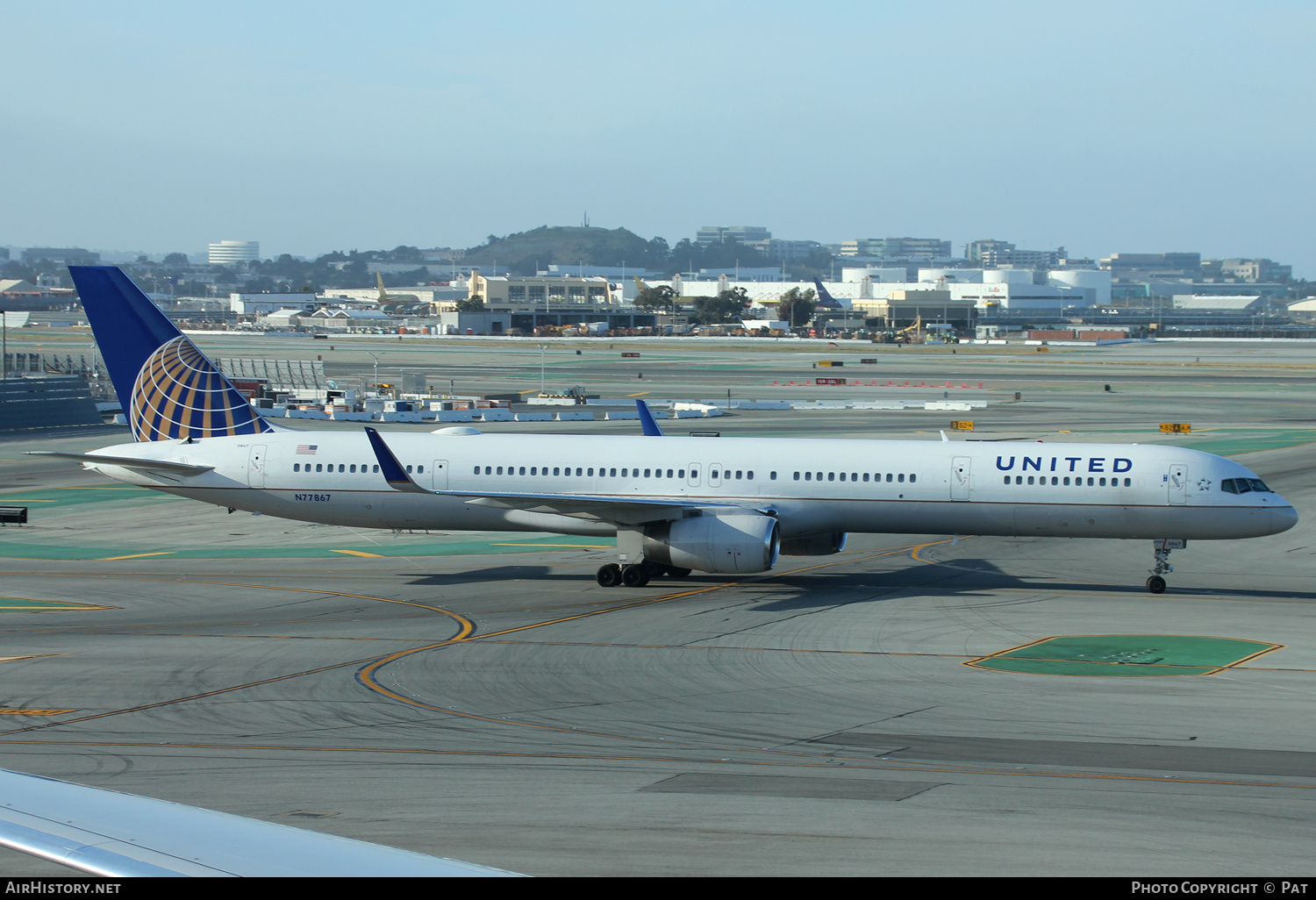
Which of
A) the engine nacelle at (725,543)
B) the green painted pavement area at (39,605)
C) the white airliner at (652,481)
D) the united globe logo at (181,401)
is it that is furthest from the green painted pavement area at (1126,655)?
the united globe logo at (181,401)

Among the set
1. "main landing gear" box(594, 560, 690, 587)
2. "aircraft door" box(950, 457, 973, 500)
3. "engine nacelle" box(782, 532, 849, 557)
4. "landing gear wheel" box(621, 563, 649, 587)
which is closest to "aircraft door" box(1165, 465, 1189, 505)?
"aircraft door" box(950, 457, 973, 500)

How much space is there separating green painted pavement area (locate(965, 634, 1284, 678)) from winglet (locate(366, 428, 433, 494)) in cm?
1632

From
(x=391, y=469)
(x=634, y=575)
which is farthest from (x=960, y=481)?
(x=391, y=469)

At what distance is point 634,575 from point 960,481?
10.0 m

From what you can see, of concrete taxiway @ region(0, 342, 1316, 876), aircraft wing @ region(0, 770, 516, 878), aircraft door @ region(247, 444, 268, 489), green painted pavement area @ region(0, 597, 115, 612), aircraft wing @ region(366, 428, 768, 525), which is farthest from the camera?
aircraft door @ region(247, 444, 268, 489)

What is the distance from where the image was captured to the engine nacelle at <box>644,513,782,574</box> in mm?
34062

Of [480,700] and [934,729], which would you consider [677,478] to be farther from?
[934,729]

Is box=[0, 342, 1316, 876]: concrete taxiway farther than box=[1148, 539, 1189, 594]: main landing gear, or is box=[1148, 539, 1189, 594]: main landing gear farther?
box=[1148, 539, 1189, 594]: main landing gear

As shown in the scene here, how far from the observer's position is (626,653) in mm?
Answer: 28328

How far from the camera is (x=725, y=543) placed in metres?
34.2

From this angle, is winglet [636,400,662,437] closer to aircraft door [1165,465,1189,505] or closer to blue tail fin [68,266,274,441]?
blue tail fin [68,266,274,441]

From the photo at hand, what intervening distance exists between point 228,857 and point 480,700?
1732 centimetres

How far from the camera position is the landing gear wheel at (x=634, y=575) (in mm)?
36812
